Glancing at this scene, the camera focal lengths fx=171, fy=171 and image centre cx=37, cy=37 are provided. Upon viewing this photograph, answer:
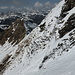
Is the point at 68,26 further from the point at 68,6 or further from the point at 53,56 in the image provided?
the point at 68,6

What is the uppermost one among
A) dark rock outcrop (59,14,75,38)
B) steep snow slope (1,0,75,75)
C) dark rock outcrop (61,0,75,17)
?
dark rock outcrop (61,0,75,17)

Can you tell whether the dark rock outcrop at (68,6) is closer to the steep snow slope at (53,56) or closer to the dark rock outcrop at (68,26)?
the steep snow slope at (53,56)

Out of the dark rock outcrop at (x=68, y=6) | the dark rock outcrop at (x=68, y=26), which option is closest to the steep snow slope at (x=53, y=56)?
the dark rock outcrop at (x=68, y=26)

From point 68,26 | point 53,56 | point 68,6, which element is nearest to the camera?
point 53,56

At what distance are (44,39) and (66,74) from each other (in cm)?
1978

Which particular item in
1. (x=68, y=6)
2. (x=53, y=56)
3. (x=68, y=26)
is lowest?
(x=53, y=56)

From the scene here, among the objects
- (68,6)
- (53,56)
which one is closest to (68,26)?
(53,56)

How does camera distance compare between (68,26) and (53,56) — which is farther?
(68,26)

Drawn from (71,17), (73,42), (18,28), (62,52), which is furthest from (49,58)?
(18,28)

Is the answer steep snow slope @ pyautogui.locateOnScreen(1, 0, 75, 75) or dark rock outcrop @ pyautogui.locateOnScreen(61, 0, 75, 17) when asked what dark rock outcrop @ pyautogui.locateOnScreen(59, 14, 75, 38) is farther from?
dark rock outcrop @ pyautogui.locateOnScreen(61, 0, 75, 17)

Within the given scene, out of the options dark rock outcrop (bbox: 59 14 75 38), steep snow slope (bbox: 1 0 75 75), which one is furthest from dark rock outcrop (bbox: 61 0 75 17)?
dark rock outcrop (bbox: 59 14 75 38)

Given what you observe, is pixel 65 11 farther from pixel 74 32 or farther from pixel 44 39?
pixel 74 32

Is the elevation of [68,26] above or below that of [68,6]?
below

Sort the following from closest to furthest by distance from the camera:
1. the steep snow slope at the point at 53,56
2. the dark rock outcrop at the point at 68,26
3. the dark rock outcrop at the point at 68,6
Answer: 1. the steep snow slope at the point at 53,56
2. the dark rock outcrop at the point at 68,26
3. the dark rock outcrop at the point at 68,6
